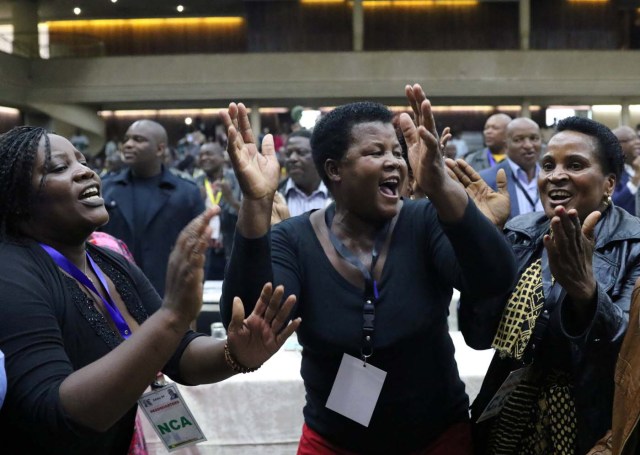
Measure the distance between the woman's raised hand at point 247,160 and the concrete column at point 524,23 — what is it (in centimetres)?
2226

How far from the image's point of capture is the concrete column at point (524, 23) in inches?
930

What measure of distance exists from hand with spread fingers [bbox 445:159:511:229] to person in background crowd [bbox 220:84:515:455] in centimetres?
20

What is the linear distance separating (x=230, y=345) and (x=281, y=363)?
6.26ft

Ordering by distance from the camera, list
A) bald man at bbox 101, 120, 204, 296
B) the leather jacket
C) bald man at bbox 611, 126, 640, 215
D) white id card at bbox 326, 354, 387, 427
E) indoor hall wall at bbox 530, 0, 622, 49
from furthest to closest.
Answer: indoor hall wall at bbox 530, 0, 622, 49, bald man at bbox 611, 126, 640, 215, bald man at bbox 101, 120, 204, 296, white id card at bbox 326, 354, 387, 427, the leather jacket

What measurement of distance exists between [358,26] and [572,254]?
73.2 ft

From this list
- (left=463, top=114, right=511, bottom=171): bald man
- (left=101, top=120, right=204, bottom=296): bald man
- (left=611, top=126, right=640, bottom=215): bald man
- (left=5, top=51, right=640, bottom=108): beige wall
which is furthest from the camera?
(left=5, top=51, right=640, bottom=108): beige wall

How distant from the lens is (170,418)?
2330 mm

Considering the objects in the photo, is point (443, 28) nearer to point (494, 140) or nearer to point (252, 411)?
point (494, 140)

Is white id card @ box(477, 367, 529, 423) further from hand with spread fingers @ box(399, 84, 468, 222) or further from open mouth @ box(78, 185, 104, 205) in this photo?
open mouth @ box(78, 185, 104, 205)

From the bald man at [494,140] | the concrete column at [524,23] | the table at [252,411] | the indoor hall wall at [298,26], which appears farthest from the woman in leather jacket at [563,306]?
the indoor hall wall at [298,26]

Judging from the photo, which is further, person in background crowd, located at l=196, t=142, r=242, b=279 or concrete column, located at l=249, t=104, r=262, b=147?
concrete column, located at l=249, t=104, r=262, b=147

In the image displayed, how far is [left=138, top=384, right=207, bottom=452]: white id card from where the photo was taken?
2.33 m

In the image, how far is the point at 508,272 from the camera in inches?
90.4

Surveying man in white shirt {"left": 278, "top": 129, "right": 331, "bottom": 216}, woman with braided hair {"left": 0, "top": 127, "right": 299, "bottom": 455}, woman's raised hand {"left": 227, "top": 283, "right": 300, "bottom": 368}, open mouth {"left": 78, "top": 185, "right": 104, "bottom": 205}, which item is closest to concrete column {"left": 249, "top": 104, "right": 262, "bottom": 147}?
man in white shirt {"left": 278, "top": 129, "right": 331, "bottom": 216}
